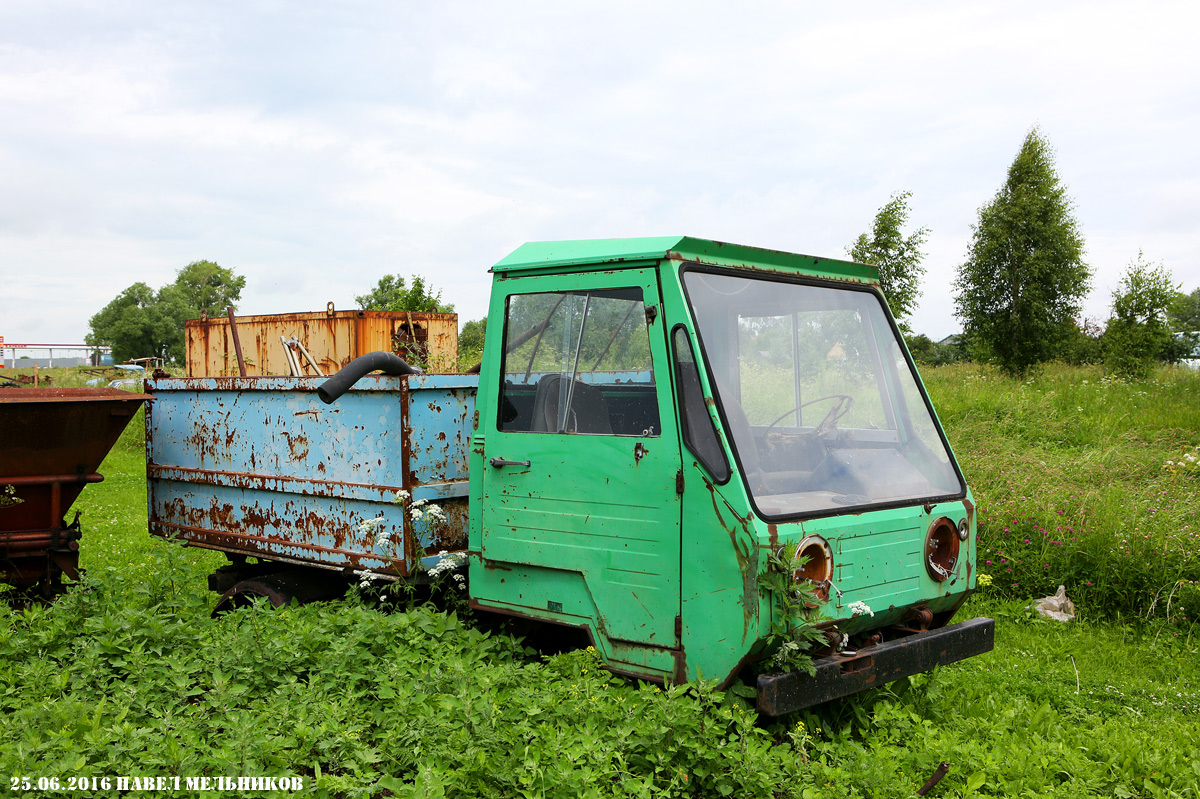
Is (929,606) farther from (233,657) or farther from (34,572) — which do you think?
(34,572)

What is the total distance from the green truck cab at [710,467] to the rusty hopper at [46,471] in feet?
9.84

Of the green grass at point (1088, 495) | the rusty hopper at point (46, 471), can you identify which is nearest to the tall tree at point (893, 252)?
the green grass at point (1088, 495)

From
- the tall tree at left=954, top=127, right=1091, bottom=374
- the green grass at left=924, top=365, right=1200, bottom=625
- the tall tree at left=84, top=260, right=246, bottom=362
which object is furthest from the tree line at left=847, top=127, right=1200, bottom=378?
the tall tree at left=84, top=260, right=246, bottom=362

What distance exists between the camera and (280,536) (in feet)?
17.1

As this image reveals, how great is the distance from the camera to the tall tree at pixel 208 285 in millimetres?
69875

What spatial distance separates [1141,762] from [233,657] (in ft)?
13.6

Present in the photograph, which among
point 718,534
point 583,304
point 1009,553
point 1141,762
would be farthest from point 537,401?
point 1009,553

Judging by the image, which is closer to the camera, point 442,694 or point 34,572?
point 442,694

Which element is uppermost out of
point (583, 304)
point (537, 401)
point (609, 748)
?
point (583, 304)

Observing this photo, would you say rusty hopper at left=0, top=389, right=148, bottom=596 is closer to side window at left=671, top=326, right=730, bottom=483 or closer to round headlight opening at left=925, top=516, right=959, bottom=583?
side window at left=671, top=326, right=730, bottom=483

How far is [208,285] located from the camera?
239ft

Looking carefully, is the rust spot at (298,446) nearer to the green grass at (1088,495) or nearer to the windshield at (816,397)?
the windshield at (816,397)

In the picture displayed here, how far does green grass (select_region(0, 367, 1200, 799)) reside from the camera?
300cm

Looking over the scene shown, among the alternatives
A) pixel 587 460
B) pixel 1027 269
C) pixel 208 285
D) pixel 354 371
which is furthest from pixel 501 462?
pixel 208 285
